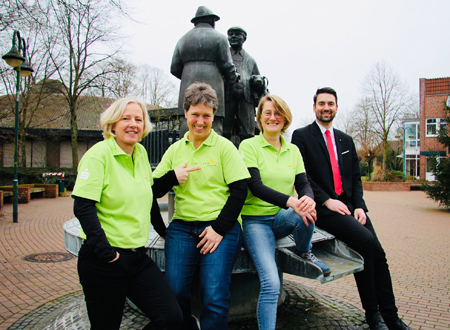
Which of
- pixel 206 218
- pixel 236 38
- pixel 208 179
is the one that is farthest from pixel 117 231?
pixel 236 38

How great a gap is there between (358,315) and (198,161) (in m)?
2.75

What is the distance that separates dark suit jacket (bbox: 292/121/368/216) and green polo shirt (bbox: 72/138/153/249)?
5.46 ft

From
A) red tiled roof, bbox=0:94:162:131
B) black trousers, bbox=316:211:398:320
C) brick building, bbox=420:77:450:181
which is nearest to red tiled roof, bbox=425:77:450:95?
brick building, bbox=420:77:450:181

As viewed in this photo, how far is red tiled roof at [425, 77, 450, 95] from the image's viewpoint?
3291cm

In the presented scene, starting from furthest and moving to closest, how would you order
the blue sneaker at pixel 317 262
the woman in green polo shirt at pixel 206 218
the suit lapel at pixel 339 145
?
the suit lapel at pixel 339 145 → the blue sneaker at pixel 317 262 → the woman in green polo shirt at pixel 206 218

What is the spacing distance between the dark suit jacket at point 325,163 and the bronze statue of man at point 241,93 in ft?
6.81

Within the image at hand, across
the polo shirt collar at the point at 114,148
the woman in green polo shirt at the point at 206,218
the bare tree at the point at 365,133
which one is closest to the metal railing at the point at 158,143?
the woman in green polo shirt at the point at 206,218

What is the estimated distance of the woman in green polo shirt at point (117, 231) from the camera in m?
2.01

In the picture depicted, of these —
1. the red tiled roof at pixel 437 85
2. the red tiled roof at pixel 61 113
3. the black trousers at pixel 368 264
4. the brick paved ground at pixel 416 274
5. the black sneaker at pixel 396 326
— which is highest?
the red tiled roof at pixel 437 85

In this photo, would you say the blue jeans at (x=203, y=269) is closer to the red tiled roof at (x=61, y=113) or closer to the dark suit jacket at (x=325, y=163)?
the dark suit jacket at (x=325, y=163)

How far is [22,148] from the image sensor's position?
2442 centimetres

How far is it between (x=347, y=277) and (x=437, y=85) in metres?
34.2

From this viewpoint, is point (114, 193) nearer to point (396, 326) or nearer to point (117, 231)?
point (117, 231)

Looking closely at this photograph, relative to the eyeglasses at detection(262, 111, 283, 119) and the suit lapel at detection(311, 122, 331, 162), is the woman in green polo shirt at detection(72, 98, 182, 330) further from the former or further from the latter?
the suit lapel at detection(311, 122, 331, 162)
